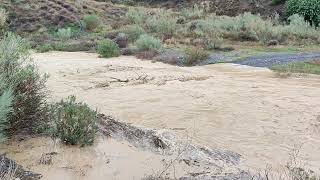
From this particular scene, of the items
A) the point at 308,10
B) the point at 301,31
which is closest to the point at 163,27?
the point at 301,31

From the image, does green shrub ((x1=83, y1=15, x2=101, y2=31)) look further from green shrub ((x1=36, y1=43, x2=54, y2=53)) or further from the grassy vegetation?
the grassy vegetation

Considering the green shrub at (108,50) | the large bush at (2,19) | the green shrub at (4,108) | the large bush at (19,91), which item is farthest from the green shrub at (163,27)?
the green shrub at (4,108)


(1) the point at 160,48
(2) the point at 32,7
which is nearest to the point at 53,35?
(2) the point at 32,7

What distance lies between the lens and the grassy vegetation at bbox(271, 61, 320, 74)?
14211 millimetres

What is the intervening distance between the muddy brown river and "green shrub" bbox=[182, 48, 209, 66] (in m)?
0.86

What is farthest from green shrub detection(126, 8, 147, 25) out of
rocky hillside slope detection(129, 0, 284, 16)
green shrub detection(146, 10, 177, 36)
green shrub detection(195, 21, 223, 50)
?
rocky hillside slope detection(129, 0, 284, 16)

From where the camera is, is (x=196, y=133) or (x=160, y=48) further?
(x=160, y=48)

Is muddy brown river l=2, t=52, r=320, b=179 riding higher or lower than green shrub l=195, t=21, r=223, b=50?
higher

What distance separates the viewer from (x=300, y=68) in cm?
1461

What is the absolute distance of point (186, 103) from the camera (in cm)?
1028

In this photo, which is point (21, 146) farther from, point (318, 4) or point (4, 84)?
point (318, 4)

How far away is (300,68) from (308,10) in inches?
537

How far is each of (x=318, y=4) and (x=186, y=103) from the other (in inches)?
764

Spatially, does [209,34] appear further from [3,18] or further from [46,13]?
[3,18]
